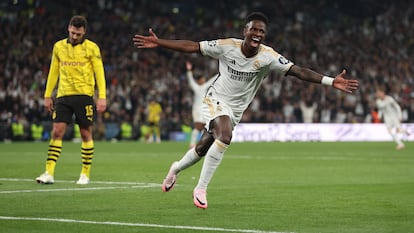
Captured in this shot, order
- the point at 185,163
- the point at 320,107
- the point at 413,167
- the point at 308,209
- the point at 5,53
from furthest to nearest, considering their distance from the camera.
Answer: the point at 320,107, the point at 5,53, the point at 413,167, the point at 185,163, the point at 308,209

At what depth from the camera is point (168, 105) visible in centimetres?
4000

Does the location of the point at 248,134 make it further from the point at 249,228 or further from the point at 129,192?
the point at 249,228

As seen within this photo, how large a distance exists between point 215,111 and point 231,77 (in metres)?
Answer: 0.47

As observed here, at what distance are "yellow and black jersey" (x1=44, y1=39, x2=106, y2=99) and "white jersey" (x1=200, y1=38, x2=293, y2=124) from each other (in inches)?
129

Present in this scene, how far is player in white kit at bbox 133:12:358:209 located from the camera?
1050 cm

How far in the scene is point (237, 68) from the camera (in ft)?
35.4

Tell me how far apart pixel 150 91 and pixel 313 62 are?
993cm

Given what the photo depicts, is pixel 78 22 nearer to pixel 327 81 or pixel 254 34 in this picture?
pixel 254 34

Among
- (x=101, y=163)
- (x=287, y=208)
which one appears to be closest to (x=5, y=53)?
(x=101, y=163)

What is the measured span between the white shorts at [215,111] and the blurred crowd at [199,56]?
83.1 feet

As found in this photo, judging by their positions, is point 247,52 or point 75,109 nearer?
point 247,52

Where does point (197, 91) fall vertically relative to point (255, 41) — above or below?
below

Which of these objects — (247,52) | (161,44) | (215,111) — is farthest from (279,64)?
(161,44)

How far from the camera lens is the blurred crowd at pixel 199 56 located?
38125mm
